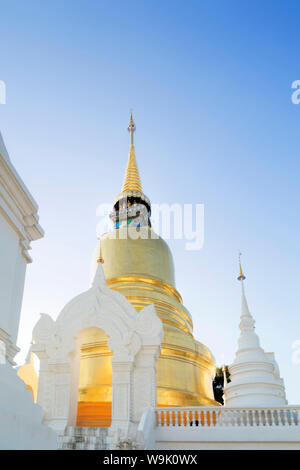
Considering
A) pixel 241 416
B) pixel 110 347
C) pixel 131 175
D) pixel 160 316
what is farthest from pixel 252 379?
pixel 131 175

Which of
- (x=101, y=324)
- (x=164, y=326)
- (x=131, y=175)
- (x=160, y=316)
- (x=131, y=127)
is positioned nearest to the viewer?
(x=101, y=324)

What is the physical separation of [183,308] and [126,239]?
4632 mm

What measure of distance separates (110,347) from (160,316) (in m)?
5.62

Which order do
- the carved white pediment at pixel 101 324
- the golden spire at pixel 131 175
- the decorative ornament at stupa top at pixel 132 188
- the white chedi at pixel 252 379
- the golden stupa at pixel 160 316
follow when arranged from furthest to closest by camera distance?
the golden spire at pixel 131 175 < the decorative ornament at stupa top at pixel 132 188 < the golden stupa at pixel 160 316 < the white chedi at pixel 252 379 < the carved white pediment at pixel 101 324

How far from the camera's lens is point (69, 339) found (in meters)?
12.2

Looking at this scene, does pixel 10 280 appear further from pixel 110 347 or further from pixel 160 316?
pixel 160 316

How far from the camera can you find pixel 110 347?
11.8 metres

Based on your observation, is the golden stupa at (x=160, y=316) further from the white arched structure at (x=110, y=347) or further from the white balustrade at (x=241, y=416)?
the white balustrade at (x=241, y=416)

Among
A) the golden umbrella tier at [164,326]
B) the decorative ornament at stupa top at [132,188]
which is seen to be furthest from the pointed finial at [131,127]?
the golden umbrella tier at [164,326]

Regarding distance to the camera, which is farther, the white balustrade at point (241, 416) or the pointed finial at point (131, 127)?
the pointed finial at point (131, 127)

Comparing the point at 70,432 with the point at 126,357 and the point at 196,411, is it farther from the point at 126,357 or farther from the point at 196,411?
the point at 196,411

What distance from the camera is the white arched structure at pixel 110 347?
11070mm

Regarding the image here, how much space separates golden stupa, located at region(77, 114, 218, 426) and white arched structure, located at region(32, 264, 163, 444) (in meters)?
1.55

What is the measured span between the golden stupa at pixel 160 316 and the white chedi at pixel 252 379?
226 centimetres
